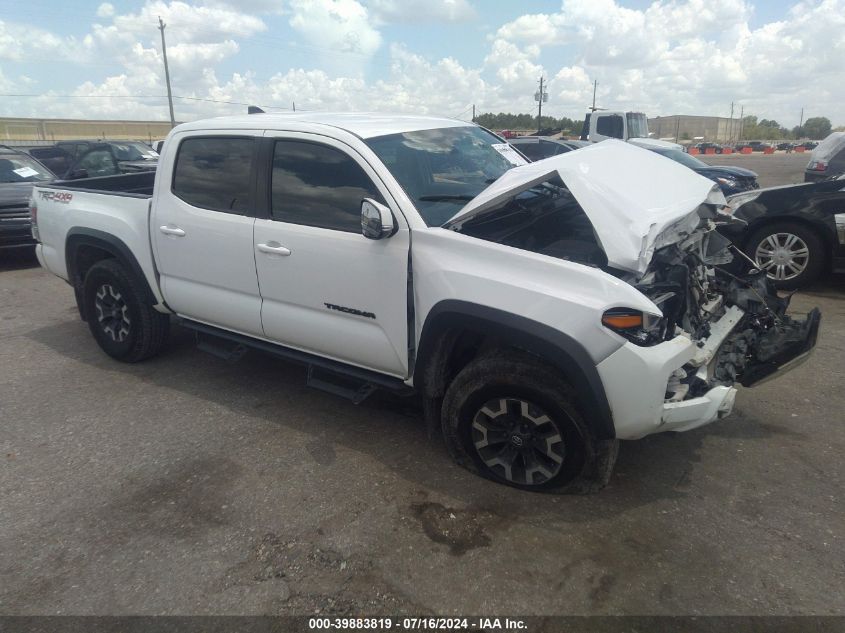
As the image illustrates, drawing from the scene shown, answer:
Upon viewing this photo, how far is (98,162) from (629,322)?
14.0 meters

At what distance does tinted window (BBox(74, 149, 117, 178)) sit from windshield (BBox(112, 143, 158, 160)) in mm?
239

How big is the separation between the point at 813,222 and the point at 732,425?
12.3 ft

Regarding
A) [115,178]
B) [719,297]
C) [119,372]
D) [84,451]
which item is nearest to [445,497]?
[719,297]

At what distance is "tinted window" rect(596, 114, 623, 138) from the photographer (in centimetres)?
1672

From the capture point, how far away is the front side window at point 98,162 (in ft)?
44.4

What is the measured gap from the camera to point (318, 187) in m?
3.71

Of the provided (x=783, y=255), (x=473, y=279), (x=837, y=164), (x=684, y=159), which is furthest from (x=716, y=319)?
(x=684, y=159)

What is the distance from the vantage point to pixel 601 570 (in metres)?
2.75

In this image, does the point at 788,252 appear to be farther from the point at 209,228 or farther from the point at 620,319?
the point at 209,228

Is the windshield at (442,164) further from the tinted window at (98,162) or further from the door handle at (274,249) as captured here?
the tinted window at (98,162)

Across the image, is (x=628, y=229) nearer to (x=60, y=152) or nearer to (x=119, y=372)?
(x=119, y=372)

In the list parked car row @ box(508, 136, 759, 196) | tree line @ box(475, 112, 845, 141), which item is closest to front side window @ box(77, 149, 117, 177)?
parked car row @ box(508, 136, 759, 196)

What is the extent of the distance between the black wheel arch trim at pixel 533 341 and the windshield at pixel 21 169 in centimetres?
946

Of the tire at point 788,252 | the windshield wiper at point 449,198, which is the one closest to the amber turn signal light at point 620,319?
the windshield wiper at point 449,198
